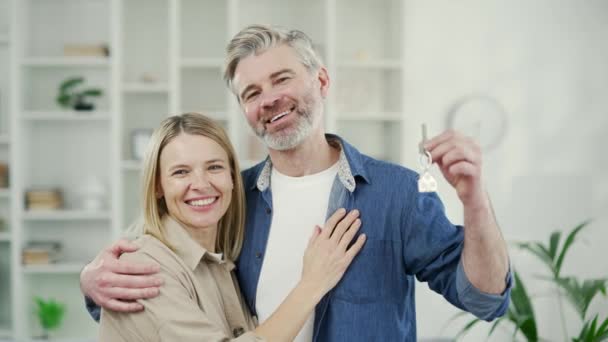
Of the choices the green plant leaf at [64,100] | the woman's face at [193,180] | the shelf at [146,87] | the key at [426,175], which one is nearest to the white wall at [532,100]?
the shelf at [146,87]

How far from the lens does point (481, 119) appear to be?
4.41m

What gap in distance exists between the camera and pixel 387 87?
4.47 metres

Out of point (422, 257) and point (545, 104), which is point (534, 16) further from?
point (422, 257)

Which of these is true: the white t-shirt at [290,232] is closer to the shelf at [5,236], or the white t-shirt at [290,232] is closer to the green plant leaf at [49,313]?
the green plant leaf at [49,313]

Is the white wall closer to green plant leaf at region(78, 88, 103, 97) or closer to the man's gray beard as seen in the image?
green plant leaf at region(78, 88, 103, 97)

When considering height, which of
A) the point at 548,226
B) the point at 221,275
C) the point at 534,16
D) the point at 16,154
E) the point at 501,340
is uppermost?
the point at 534,16

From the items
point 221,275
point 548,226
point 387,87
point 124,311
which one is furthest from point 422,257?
point 548,226

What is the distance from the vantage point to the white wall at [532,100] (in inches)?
175

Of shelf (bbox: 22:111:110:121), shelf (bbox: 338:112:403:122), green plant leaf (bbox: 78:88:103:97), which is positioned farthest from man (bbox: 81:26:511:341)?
green plant leaf (bbox: 78:88:103:97)

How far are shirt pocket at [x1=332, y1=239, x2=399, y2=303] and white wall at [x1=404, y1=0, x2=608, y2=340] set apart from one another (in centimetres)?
284

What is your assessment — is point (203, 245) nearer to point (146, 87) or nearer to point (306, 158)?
point (306, 158)

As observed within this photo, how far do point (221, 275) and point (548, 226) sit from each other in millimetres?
3452

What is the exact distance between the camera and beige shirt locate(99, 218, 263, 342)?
4.81 ft

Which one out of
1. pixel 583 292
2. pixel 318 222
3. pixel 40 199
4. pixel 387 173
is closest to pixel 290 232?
pixel 318 222
